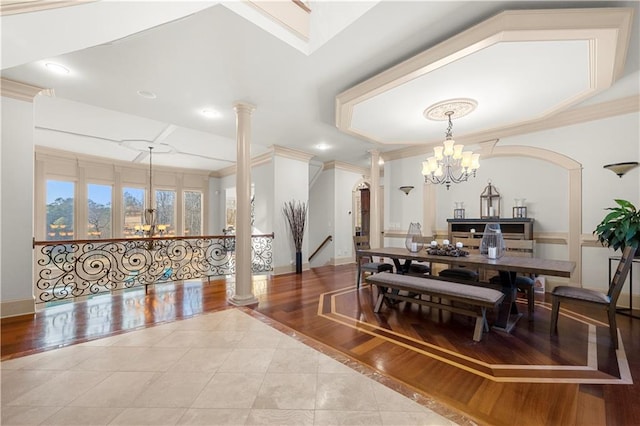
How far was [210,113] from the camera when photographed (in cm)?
430

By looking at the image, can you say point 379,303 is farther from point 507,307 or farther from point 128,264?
point 128,264

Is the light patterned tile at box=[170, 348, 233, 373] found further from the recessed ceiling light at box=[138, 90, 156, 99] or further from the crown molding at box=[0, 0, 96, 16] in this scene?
the recessed ceiling light at box=[138, 90, 156, 99]

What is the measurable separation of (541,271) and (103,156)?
10.2 meters

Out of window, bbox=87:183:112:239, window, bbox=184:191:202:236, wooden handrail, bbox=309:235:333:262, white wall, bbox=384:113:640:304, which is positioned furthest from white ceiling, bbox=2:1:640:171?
window, bbox=184:191:202:236

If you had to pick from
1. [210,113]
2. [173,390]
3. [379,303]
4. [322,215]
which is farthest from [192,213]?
[173,390]

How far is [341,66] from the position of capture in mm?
2910

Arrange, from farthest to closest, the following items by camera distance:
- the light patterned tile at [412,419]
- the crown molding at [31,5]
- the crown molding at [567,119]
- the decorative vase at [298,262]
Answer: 1. the decorative vase at [298,262]
2. the crown molding at [567,119]
3. the crown molding at [31,5]
4. the light patterned tile at [412,419]

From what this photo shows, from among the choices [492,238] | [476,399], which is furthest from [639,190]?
[476,399]

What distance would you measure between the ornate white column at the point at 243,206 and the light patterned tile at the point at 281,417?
2.35 meters

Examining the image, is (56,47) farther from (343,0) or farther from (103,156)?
(103,156)

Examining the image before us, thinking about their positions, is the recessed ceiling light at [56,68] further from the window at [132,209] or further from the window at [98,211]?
the window at [132,209]

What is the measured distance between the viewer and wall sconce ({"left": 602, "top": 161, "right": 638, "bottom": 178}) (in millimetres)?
3553

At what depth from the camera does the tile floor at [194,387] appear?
5.30 ft

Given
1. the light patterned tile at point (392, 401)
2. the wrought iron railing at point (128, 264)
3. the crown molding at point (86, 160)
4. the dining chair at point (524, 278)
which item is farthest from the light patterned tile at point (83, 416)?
the crown molding at point (86, 160)
